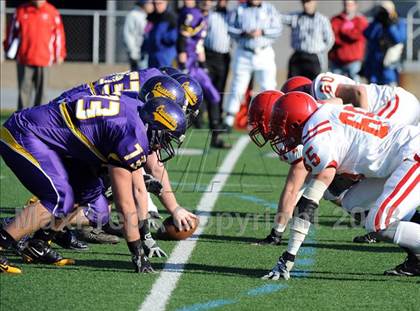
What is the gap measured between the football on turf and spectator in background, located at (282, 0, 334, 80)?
659cm

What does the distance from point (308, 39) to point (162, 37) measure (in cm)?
188

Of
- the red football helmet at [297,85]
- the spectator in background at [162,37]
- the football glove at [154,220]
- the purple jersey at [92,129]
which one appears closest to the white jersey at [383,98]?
the red football helmet at [297,85]

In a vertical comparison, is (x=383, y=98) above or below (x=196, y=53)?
above

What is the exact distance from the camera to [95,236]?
7.40 meters

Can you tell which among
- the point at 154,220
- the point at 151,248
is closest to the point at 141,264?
the point at 151,248

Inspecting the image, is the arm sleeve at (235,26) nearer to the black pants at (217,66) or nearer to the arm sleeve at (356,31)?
the black pants at (217,66)

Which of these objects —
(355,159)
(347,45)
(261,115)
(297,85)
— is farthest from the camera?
(347,45)

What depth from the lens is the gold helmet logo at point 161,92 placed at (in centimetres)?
658

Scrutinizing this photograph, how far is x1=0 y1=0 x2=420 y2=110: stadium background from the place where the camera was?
62.2ft

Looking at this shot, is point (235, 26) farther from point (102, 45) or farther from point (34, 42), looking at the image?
point (102, 45)

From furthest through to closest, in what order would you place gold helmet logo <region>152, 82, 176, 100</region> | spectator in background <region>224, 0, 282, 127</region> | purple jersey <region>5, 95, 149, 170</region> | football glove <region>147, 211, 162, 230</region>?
1. spectator in background <region>224, 0, 282, 127</region>
2. football glove <region>147, 211, 162, 230</region>
3. gold helmet logo <region>152, 82, 176, 100</region>
4. purple jersey <region>5, 95, 149, 170</region>

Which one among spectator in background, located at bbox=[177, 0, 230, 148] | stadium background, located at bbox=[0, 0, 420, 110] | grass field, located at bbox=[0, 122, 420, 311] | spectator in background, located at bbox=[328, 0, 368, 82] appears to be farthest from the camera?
stadium background, located at bbox=[0, 0, 420, 110]

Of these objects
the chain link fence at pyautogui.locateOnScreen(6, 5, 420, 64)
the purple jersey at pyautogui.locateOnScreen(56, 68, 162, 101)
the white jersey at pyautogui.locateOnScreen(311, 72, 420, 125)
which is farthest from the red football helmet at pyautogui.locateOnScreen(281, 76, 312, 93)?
the chain link fence at pyautogui.locateOnScreen(6, 5, 420, 64)

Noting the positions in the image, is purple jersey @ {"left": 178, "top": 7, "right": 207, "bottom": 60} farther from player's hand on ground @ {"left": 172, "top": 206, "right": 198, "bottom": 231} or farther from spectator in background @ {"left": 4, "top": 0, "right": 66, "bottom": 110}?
player's hand on ground @ {"left": 172, "top": 206, "right": 198, "bottom": 231}
